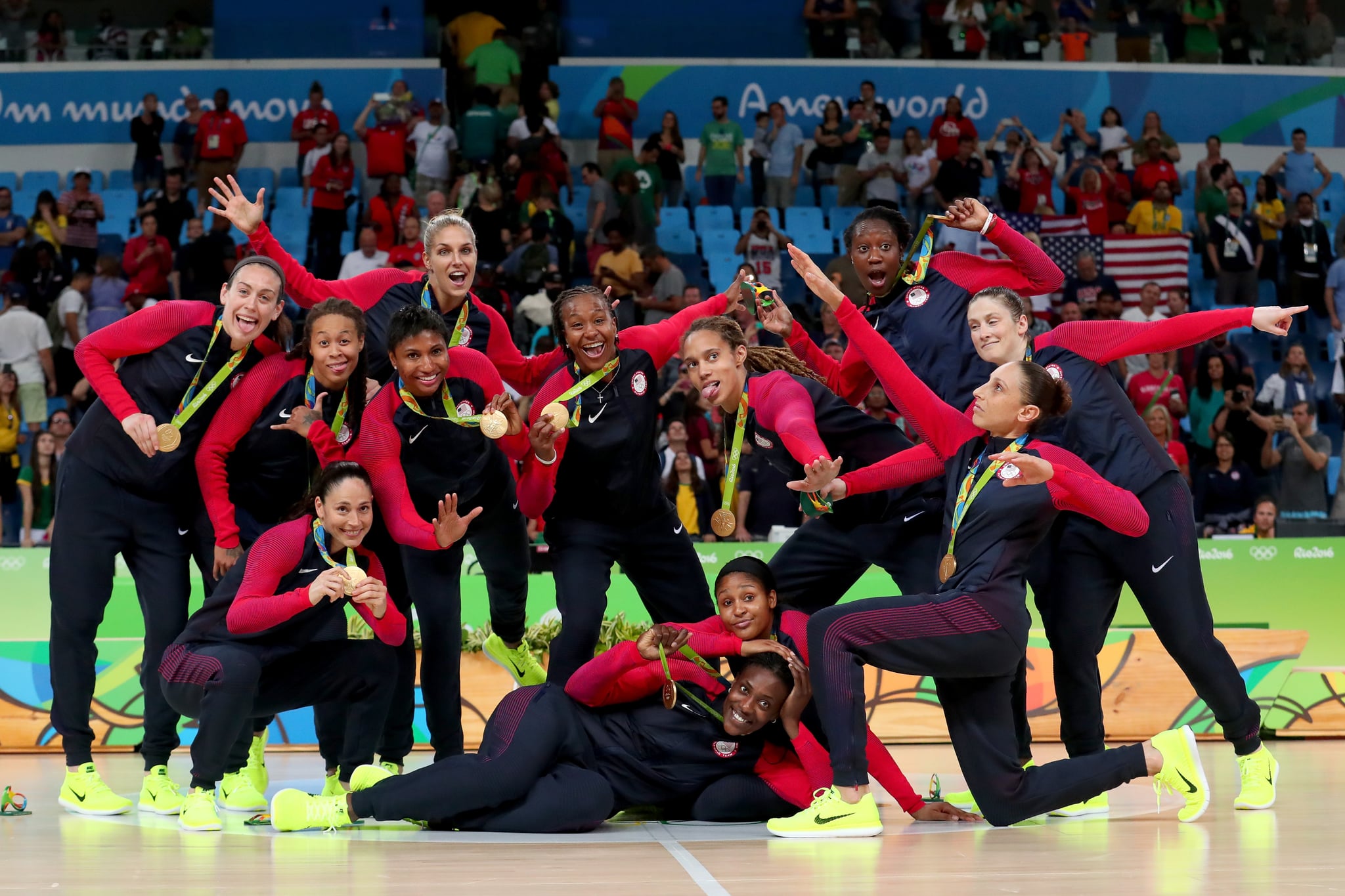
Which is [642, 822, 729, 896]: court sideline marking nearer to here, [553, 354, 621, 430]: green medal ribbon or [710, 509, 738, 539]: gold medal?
[710, 509, 738, 539]: gold medal

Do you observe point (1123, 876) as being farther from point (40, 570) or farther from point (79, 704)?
point (40, 570)

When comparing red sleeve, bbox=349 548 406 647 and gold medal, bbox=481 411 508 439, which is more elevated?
gold medal, bbox=481 411 508 439

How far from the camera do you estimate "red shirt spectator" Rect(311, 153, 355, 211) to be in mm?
13906

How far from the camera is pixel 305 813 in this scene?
15.7 ft

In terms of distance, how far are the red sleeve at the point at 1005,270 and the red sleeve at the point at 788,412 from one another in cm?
81

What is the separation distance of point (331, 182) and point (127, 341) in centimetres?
892

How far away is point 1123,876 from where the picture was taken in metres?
3.82

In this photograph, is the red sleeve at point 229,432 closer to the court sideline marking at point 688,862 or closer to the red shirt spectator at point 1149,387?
the court sideline marking at point 688,862

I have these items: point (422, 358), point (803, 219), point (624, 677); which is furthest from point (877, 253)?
point (803, 219)

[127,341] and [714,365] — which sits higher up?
[127,341]

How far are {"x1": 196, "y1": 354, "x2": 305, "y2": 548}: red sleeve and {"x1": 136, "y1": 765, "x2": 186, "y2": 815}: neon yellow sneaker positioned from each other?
3.10ft

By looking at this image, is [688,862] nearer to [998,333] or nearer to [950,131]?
[998,333]

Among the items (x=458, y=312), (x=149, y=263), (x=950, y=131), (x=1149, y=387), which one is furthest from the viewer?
(x=950, y=131)

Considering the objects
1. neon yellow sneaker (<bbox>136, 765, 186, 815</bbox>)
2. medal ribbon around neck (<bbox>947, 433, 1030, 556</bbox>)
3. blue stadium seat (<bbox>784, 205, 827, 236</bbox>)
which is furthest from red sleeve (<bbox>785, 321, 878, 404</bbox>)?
blue stadium seat (<bbox>784, 205, 827, 236</bbox>)
